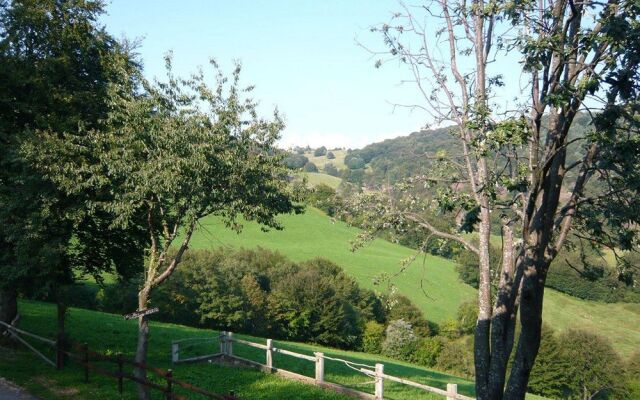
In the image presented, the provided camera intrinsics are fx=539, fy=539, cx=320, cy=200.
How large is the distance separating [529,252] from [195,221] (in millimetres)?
9056

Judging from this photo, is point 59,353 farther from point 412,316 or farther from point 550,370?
point 412,316

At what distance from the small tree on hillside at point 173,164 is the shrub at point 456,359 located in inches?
1767

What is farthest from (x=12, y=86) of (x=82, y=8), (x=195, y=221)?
(x=195, y=221)

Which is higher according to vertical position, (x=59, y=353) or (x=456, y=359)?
(x=59, y=353)

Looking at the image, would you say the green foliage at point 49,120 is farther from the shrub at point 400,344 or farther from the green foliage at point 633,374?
the green foliage at point 633,374

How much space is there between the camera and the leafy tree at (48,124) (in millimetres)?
15742

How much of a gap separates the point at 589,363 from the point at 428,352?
1738 centimetres

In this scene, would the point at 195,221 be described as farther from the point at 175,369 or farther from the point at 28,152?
the point at 175,369

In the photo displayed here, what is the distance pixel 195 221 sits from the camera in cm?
1436

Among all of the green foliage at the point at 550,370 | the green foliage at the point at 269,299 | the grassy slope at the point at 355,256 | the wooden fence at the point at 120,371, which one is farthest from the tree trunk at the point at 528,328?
the grassy slope at the point at 355,256

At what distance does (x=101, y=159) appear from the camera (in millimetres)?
13672

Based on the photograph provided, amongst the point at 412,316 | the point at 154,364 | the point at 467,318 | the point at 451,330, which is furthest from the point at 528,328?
the point at 451,330

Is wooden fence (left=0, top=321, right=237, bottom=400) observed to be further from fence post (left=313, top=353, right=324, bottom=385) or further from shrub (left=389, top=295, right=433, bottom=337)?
shrub (left=389, top=295, right=433, bottom=337)

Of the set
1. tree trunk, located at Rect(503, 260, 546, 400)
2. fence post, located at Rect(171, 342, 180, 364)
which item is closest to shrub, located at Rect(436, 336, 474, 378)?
fence post, located at Rect(171, 342, 180, 364)
